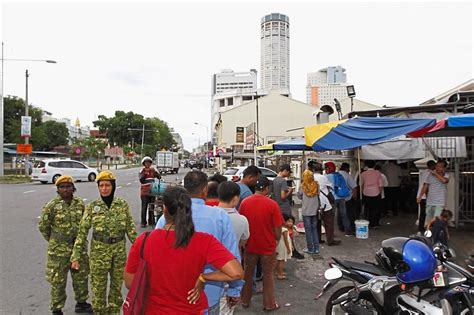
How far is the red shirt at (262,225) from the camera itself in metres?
→ 4.60

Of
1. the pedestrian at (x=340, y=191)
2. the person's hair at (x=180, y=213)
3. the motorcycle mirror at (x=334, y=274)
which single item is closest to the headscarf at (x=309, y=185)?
the pedestrian at (x=340, y=191)

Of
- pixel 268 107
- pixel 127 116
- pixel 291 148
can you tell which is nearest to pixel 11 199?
pixel 291 148

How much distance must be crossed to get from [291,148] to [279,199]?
4.45 m

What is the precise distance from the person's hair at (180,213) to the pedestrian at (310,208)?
16.2 feet

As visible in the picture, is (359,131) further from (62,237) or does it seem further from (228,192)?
(62,237)

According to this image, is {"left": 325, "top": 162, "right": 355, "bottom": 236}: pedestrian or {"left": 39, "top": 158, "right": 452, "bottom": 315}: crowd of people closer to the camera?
{"left": 39, "top": 158, "right": 452, "bottom": 315}: crowd of people

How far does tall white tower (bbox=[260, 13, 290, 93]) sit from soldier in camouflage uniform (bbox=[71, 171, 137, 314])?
316 feet

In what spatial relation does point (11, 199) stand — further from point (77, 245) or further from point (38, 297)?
point (77, 245)

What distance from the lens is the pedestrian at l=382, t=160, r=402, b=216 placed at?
38.1ft

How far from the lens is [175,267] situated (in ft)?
7.21

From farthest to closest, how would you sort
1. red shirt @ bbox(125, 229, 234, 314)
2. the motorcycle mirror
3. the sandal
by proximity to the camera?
1. the sandal
2. the motorcycle mirror
3. red shirt @ bbox(125, 229, 234, 314)

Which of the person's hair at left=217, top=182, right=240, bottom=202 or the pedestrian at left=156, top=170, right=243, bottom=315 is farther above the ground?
the person's hair at left=217, top=182, right=240, bottom=202

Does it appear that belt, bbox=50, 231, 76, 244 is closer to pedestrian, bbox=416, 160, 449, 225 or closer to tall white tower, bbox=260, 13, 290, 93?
pedestrian, bbox=416, 160, 449, 225

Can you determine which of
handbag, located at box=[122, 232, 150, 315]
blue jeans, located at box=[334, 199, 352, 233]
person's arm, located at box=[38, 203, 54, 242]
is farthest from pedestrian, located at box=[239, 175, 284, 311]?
blue jeans, located at box=[334, 199, 352, 233]
